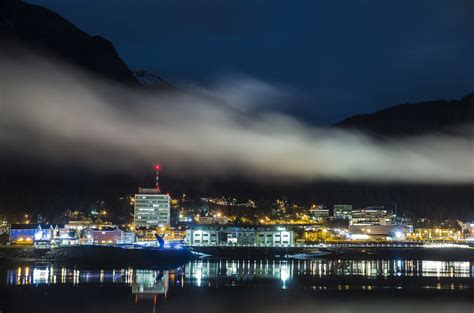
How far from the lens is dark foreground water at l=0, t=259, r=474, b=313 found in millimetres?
25609

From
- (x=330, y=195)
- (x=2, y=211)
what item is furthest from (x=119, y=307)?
(x=330, y=195)

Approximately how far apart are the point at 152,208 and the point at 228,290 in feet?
296

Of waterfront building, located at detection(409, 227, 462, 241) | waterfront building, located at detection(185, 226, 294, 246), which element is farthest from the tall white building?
waterfront building, located at detection(409, 227, 462, 241)

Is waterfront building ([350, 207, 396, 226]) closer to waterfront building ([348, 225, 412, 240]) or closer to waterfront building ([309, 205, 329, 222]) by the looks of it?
waterfront building ([348, 225, 412, 240])

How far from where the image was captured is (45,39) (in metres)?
144

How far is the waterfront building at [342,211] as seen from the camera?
150400 mm

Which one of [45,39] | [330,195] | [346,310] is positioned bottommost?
[346,310]

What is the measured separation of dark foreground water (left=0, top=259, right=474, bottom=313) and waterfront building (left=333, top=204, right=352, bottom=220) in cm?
10625

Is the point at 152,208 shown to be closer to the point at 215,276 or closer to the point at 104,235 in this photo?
the point at 104,235

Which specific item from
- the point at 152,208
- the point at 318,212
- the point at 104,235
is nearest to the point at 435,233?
the point at 318,212

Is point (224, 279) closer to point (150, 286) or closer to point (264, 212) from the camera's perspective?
point (150, 286)

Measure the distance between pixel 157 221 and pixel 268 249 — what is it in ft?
175

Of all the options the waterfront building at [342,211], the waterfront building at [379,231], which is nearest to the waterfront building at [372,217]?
the waterfront building at [379,231]

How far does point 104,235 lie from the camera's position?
79.6 m
